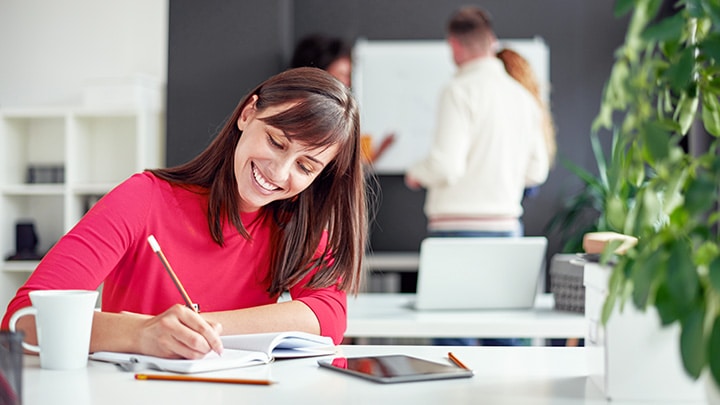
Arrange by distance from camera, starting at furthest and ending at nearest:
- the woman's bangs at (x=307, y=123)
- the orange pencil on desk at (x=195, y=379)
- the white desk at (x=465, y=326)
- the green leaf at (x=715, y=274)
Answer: the white desk at (x=465, y=326)
the woman's bangs at (x=307, y=123)
the orange pencil on desk at (x=195, y=379)
the green leaf at (x=715, y=274)

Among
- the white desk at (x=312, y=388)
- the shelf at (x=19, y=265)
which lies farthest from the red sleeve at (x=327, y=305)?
the shelf at (x=19, y=265)

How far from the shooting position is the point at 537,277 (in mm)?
2387

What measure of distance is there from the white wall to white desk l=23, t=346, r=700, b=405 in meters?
4.05

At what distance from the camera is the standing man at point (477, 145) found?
318 centimetres

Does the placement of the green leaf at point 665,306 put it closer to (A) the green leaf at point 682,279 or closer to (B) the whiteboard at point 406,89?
(A) the green leaf at point 682,279

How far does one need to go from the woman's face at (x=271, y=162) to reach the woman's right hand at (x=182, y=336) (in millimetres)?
397

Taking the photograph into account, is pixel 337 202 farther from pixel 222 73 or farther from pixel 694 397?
pixel 222 73

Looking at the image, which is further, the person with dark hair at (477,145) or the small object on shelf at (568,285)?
the person with dark hair at (477,145)

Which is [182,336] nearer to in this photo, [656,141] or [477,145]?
[656,141]

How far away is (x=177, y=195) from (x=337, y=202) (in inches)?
12.6

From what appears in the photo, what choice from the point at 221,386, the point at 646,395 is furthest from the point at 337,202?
the point at 646,395

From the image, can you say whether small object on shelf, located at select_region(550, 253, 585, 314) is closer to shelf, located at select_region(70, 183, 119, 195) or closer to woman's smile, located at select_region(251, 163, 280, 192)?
woman's smile, located at select_region(251, 163, 280, 192)

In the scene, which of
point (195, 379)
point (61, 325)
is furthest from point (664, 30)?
point (61, 325)

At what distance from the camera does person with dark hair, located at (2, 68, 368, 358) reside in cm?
156
